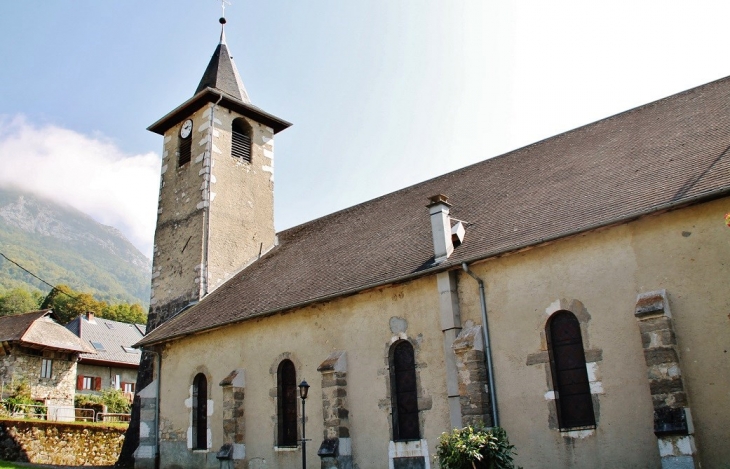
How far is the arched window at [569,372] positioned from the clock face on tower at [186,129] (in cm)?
1702

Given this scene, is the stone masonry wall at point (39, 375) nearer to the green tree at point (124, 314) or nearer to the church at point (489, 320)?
the church at point (489, 320)

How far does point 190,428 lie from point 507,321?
10.7 meters

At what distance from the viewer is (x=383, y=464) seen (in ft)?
46.2

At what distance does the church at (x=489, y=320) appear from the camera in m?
10.7

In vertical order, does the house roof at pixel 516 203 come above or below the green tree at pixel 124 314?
below

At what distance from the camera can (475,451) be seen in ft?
34.0

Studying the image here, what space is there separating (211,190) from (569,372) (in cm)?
1479

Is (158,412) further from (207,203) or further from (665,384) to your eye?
(665,384)

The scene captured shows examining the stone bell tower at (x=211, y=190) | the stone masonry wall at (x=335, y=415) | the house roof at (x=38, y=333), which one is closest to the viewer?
the stone masonry wall at (x=335, y=415)

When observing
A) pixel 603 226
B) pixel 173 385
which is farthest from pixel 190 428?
pixel 603 226

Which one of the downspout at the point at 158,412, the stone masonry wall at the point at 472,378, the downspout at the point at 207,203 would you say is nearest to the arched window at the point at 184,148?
the downspout at the point at 207,203

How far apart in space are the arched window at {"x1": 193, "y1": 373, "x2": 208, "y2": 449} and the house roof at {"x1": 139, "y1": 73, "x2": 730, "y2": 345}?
64.6 inches

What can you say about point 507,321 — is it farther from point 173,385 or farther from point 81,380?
point 81,380

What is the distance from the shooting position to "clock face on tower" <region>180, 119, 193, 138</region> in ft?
81.1
